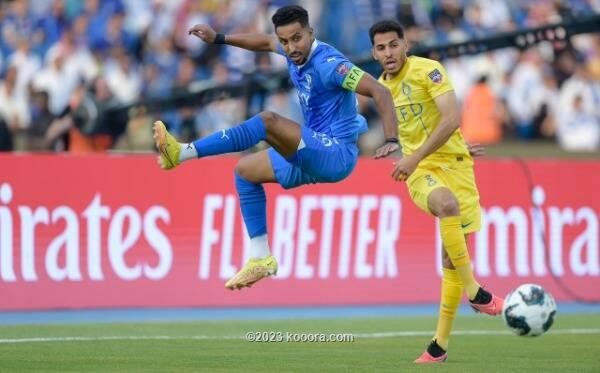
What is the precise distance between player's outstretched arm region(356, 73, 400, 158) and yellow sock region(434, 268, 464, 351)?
1599 millimetres

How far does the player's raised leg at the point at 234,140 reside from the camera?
35.2ft

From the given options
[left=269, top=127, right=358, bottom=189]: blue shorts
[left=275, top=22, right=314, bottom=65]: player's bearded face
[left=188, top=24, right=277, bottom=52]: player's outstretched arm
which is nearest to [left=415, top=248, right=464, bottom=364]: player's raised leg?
[left=269, top=127, right=358, bottom=189]: blue shorts

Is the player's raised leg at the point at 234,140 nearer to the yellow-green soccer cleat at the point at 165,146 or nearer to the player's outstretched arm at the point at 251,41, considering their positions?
the yellow-green soccer cleat at the point at 165,146

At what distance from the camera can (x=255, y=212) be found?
1180 cm

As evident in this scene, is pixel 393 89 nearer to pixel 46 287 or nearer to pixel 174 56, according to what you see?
pixel 46 287

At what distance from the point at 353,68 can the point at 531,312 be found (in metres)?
2.32

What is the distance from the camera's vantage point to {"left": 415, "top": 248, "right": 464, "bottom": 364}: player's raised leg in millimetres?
11789

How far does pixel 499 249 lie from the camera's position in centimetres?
1831

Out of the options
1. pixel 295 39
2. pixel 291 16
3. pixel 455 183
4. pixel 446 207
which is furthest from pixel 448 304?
pixel 291 16

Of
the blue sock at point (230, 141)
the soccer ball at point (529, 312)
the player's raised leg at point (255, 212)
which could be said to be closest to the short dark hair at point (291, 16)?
the blue sock at point (230, 141)

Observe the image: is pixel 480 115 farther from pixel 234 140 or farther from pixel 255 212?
pixel 234 140

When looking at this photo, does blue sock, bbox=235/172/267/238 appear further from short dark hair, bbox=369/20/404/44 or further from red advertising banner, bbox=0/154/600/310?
→ red advertising banner, bbox=0/154/600/310

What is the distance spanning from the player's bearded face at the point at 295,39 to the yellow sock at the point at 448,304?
2.23 meters

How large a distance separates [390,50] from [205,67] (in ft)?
39.7
